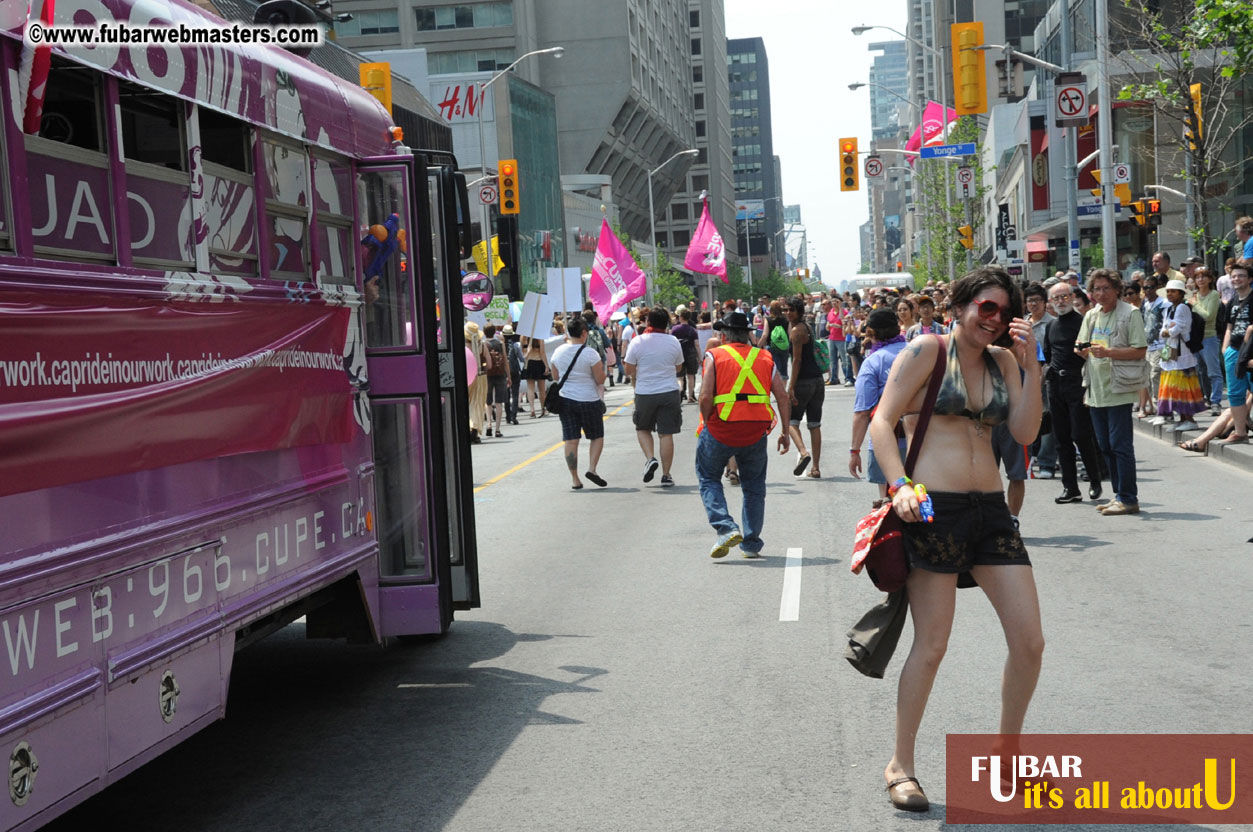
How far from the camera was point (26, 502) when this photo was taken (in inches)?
158

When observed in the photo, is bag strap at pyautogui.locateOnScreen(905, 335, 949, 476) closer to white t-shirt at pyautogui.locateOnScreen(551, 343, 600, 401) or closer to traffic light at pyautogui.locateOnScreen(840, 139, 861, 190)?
white t-shirt at pyautogui.locateOnScreen(551, 343, 600, 401)

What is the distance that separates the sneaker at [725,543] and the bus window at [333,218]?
14.5 feet

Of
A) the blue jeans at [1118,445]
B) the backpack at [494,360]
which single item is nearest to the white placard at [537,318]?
the backpack at [494,360]

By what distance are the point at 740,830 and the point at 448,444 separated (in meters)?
3.21

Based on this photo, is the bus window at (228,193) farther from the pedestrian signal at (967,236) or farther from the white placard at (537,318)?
the pedestrian signal at (967,236)

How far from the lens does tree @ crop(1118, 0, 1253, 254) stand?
17.3 metres

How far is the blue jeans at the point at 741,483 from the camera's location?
10.9m

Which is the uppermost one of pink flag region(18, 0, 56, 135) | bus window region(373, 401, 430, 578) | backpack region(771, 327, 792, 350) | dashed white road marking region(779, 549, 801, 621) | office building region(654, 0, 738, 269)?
office building region(654, 0, 738, 269)

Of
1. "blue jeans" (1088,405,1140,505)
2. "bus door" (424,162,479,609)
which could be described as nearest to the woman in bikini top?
"bus door" (424,162,479,609)

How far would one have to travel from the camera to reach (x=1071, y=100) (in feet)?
88.5

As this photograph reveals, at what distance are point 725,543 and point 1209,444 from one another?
7954 millimetres

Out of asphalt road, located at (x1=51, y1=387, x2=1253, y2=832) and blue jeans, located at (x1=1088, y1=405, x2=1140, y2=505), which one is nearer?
asphalt road, located at (x1=51, y1=387, x2=1253, y2=832)

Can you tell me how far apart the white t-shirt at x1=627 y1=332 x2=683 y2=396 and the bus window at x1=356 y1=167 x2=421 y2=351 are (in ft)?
27.2

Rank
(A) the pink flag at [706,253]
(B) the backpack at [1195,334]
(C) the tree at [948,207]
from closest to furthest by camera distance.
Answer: (B) the backpack at [1195,334], (A) the pink flag at [706,253], (C) the tree at [948,207]
